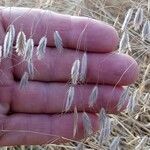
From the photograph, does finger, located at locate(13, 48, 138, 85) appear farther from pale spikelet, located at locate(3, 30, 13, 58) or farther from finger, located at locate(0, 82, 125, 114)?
pale spikelet, located at locate(3, 30, 13, 58)

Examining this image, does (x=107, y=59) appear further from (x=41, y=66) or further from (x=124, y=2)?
(x=124, y=2)

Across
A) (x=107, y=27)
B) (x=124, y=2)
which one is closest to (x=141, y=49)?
(x=124, y=2)

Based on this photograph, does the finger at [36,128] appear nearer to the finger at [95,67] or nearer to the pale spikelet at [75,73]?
the finger at [95,67]

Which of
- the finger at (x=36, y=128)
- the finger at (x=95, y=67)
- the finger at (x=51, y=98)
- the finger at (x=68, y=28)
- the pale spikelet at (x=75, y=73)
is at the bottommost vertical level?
Result: the finger at (x=36, y=128)

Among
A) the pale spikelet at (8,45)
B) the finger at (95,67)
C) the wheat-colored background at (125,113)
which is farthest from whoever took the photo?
the wheat-colored background at (125,113)

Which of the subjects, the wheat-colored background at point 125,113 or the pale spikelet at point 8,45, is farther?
the wheat-colored background at point 125,113

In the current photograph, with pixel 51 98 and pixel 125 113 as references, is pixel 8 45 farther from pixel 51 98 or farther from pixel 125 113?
pixel 125 113

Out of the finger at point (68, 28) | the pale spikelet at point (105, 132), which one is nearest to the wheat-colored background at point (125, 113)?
the finger at point (68, 28)

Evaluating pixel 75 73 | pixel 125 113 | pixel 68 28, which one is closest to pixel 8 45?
pixel 75 73
